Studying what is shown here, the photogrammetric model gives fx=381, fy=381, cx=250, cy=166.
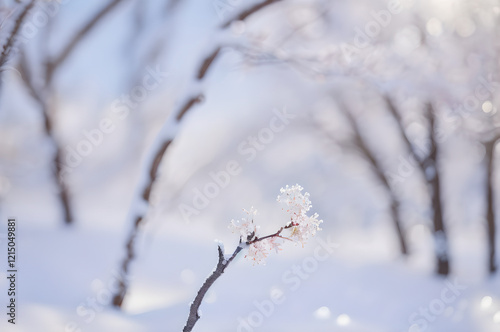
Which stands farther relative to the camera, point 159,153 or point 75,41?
point 75,41

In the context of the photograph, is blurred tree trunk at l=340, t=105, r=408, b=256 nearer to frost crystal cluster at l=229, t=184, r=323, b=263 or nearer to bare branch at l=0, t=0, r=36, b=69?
frost crystal cluster at l=229, t=184, r=323, b=263

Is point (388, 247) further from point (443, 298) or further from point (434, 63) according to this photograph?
point (434, 63)

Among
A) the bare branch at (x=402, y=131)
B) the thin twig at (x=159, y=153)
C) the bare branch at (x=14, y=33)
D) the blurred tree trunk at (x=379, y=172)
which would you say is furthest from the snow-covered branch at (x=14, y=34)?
the blurred tree trunk at (x=379, y=172)

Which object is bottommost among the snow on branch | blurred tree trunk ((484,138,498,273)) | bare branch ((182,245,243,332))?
blurred tree trunk ((484,138,498,273))

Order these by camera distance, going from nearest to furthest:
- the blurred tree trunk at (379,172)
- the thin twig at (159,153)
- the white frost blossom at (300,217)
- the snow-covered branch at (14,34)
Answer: the white frost blossom at (300,217), the snow-covered branch at (14,34), the thin twig at (159,153), the blurred tree trunk at (379,172)

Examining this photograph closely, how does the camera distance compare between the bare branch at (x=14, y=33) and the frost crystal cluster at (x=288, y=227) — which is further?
the bare branch at (x=14, y=33)

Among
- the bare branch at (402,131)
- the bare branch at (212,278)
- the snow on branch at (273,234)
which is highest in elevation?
the snow on branch at (273,234)

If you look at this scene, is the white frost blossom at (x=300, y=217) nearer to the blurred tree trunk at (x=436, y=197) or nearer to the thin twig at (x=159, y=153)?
the thin twig at (x=159, y=153)

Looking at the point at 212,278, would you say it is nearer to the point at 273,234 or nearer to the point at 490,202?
the point at 273,234

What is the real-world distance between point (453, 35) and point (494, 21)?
392 mm

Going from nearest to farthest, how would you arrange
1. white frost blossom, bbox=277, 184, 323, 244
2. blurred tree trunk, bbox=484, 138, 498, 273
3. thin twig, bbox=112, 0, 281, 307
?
white frost blossom, bbox=277, 184, 323, 244
thin twig, bbox=112, 0, 281, 307
blurred tree trunk, bbox=484, 138, 498, 273

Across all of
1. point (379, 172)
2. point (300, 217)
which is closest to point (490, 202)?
point (379, 172)

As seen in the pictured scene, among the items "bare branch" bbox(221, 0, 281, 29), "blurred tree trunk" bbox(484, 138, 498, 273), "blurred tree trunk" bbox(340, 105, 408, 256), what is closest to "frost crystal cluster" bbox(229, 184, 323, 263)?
"bare branch" bbox(221, 0, 281, 29)

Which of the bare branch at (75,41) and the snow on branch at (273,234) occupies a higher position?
the bare branch at (75,41)
